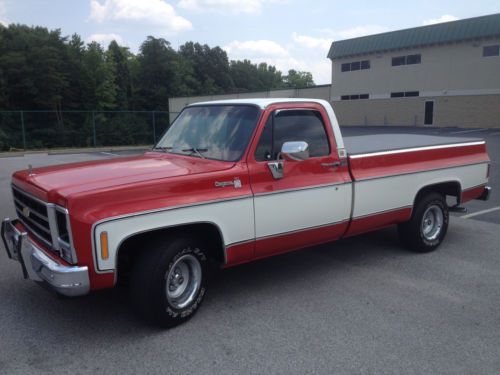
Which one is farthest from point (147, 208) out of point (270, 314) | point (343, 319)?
point (343, 319)

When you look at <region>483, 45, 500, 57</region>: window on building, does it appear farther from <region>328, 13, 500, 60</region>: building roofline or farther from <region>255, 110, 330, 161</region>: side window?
<region>255, 110, 330, 161</region>: side window

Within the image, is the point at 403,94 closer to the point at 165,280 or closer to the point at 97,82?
the point at 97,82

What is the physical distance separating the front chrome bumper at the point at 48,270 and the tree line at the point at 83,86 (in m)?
24.9

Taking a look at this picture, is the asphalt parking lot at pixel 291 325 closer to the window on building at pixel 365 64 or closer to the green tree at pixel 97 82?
the window on building at pixel 365 64

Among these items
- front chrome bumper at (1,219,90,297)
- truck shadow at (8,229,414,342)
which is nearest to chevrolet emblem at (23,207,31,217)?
front chrome bumper at (1,219,90,297)

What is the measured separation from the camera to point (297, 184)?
4535mm

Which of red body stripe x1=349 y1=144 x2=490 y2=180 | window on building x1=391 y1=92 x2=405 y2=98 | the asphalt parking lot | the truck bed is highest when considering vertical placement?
window on building x1=391 y1=92 x2=405 y2=98

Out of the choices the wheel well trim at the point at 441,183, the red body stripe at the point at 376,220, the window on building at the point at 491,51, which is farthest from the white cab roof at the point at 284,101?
the window on building at the point at 491,51

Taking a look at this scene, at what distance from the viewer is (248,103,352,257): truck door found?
14.2 ft

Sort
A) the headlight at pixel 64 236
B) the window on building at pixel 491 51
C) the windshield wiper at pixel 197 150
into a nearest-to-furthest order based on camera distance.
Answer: the headlight at pixel 64 236, the windshield wiper at pixel 197 150, the window on building at pixel 491 51

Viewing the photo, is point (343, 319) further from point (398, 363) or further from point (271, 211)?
point (271, 211)

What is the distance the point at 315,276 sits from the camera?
5.18 metres

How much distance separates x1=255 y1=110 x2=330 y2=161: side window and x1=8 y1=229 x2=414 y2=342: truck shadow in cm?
145

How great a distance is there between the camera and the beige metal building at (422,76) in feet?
112
